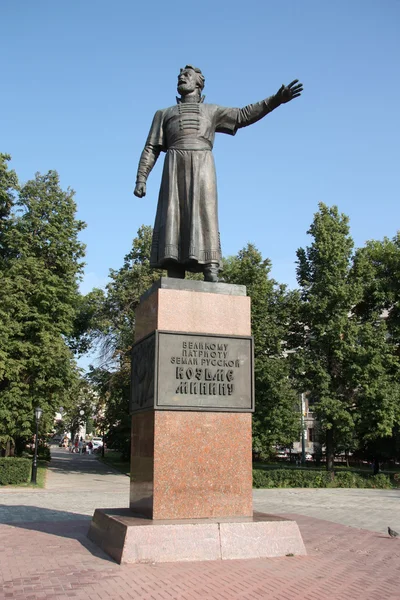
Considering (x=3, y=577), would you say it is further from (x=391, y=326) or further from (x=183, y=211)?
(x=391, y=326)

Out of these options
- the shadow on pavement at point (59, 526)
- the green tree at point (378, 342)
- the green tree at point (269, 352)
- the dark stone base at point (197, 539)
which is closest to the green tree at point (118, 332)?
the green tree at point (269, 352)

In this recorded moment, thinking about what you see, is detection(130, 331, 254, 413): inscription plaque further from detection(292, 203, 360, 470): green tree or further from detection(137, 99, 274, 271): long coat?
detection(292, 203, 360, 470): green tree

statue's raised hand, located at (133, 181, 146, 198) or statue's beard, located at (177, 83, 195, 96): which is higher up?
statue's beard, located at (177, 83, 195, 96)

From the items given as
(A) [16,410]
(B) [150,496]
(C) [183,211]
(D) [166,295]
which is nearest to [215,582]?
(B) [150,496]

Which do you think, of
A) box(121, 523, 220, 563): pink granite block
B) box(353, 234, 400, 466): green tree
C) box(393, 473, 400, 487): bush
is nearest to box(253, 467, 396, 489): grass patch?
box(393, 473, 400, 487): bush

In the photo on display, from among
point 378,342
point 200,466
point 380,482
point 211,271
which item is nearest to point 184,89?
point 211,271

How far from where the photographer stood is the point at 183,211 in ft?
28.9

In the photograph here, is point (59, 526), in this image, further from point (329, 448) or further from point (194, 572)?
point (329, 448)

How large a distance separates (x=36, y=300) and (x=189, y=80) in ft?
70.0

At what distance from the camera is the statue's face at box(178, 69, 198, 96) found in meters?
9.07

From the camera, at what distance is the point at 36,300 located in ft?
93.5

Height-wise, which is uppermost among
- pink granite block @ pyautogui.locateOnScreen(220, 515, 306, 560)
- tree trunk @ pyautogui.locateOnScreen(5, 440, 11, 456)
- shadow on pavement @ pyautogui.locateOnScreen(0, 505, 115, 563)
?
tree trunk @ pyautogui.locateOnScreen(5, 440, 11, 456)

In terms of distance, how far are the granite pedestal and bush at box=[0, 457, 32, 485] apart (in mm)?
17817

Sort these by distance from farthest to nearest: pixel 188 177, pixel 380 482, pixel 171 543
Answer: pixel 380 482 → pixel 188 177 → pixel 171 543
